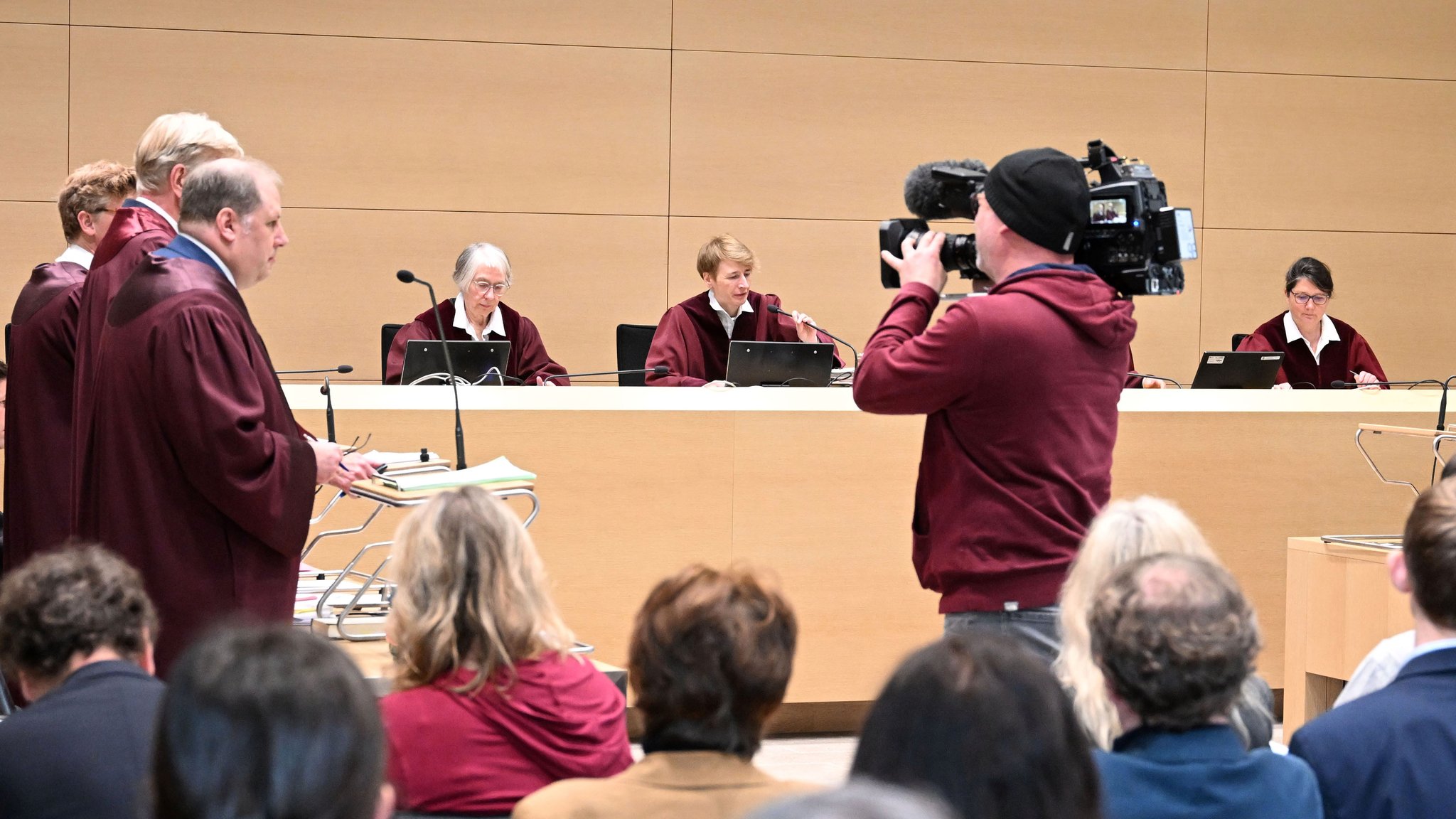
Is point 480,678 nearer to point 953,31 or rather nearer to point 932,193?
point 932,193

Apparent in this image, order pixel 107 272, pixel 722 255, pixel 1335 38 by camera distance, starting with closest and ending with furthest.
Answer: pixel 107 272 < pixel 722 255 < pixel 1335 38

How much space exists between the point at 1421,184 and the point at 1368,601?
518 centimetres

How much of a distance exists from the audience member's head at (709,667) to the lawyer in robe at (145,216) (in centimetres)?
166

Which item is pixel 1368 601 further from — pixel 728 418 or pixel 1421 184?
pixel 1421 184

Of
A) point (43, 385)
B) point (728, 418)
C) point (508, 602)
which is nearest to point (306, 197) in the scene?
point (728, 418)

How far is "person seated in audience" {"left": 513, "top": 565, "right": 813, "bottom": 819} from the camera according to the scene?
138cm

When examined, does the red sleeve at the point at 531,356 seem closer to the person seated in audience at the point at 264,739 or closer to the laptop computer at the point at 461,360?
the laptop computer at the point at 461,360

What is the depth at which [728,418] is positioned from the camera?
169 inches

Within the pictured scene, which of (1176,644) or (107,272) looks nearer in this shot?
(1176,644)

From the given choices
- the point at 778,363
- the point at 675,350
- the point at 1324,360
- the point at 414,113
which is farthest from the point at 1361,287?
the point at 414,113

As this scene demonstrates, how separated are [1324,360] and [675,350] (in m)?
2.98

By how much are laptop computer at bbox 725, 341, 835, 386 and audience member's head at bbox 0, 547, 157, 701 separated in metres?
3.33

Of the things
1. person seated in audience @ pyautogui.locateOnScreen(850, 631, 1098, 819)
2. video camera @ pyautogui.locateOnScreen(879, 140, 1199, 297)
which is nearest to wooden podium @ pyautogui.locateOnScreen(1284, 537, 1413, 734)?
video camera @ pyautogui.locateOnScreen(879, 140, 1199, 297)

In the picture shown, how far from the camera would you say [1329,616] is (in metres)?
3.94
